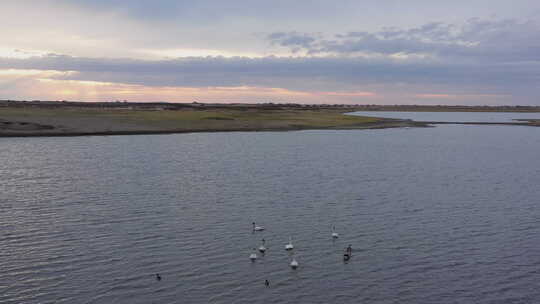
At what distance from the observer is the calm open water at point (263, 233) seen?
17.6 metres

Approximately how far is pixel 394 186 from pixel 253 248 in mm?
19022

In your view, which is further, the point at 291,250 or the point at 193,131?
the point at 193,131

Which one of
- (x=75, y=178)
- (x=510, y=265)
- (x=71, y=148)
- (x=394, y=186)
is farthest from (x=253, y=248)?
(x=71, y=148)

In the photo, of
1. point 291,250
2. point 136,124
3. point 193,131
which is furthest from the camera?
point 136,124

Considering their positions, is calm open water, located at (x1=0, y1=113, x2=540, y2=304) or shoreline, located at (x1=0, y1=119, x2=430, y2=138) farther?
shoreline, located at (x1=0, y1=119, x2=430, y2=138)

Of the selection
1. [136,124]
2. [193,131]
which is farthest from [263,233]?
[136,124]

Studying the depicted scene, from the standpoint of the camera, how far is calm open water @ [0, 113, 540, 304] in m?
17.6

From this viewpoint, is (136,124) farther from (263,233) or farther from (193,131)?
(263,233)

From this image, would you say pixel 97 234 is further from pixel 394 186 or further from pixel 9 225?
pixel 394 186

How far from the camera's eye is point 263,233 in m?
24.2

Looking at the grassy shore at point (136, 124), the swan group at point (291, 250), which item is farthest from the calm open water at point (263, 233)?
the grassy shore at point (136, 124)

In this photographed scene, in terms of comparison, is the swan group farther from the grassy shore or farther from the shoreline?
the grassy shore

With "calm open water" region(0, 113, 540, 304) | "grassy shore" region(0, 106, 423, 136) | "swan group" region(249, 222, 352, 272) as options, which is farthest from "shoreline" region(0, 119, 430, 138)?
"swan group" region(249, 222, 352, 272)

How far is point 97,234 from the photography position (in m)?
23.4
